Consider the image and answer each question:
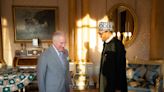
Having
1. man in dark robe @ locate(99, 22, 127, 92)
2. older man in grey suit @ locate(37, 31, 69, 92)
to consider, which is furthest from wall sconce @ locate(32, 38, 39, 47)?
older man in grey suit @ locate(37, 31, 69, 92)

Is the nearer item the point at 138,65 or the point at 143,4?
the point at 138,65

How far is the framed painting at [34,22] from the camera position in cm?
583

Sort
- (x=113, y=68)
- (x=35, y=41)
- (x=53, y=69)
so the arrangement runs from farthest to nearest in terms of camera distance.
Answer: (x=35, y=41) < (x=113, y=68) < (x=53, y=69)

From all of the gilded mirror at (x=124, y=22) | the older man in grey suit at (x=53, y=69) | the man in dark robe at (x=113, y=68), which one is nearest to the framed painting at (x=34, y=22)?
the gilded mirror at (x=124, y=22)

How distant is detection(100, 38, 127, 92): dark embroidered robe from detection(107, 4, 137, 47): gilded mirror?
3.16 meters

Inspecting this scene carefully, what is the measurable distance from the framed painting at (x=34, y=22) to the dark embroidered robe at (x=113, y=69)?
138 inches

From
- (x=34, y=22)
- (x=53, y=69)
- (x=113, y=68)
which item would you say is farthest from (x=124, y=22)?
(x=53, y=69)

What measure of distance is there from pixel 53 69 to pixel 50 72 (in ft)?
0.16

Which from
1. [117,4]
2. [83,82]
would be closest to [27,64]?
[83,82]

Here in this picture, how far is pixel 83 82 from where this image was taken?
5590mm

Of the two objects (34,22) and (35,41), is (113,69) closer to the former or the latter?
(35,41)

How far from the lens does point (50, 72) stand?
7.45ft

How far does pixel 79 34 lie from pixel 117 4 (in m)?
1.38

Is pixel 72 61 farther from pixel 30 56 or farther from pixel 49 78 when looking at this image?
pixel 49 78
